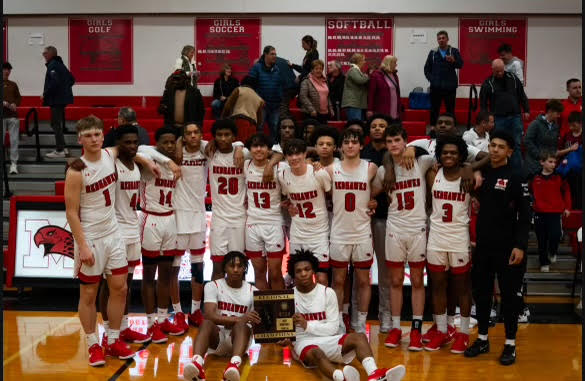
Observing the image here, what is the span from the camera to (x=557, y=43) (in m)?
15.8

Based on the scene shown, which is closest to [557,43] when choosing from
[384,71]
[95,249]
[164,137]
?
[384,71]

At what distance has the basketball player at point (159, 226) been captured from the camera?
7.95 m

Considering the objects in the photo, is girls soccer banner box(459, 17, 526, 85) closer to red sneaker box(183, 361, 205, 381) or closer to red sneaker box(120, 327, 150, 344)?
red sneaker box(120, 327, 150, 344)

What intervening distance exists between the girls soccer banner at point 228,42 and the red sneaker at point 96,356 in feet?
31.8

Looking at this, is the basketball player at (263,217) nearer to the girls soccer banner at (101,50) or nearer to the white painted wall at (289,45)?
the white painted wall at (289,45)

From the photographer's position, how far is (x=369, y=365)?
658cm

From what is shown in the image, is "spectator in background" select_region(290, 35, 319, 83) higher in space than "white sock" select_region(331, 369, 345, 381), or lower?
higher

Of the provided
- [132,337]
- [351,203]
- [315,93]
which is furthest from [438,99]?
[132,337]

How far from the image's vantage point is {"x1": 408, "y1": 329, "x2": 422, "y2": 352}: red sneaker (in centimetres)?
766

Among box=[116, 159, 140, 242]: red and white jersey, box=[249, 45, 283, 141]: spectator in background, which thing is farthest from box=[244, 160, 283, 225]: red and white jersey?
box=[249, 45, 283, 141]: spectator in background

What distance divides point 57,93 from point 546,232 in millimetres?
8321

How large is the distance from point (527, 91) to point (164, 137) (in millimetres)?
10214

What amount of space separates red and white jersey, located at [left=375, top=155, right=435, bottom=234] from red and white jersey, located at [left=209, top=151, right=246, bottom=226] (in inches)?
57.0

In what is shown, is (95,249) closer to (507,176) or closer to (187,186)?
(187,186)
